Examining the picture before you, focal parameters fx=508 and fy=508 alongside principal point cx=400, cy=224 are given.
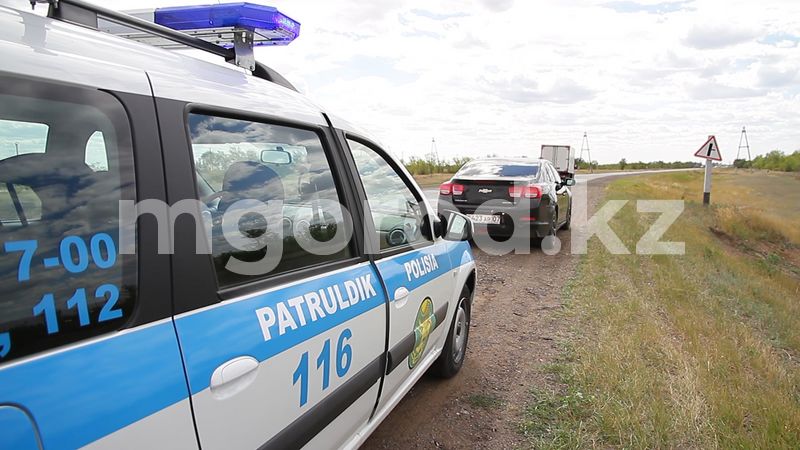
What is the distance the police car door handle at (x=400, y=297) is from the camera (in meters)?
2.51

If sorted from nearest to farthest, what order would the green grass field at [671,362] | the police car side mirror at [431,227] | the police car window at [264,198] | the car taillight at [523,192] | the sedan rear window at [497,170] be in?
the police car window at [264,198] → the green grass field at [671,362] → the police car side mirror at [431,227] → the car taillight at [523,192] → the sedan rear window at [497,170]

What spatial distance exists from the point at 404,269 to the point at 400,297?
0.18 m

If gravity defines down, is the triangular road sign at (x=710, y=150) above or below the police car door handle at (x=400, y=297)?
above

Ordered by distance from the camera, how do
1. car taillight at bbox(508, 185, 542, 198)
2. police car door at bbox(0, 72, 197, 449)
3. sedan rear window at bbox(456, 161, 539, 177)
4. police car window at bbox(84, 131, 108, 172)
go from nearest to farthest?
police car door at bbox(0, 72, 197, 449) < police car window at bbox(84, 131, 108, 172) < car taillight at bbox(508, 185, 542, 198) < sedan rear window at bbox(456, 161, 539, 177)

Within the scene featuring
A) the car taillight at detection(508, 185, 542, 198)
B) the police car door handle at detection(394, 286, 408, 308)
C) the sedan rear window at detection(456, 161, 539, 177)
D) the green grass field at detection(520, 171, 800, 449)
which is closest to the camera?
the police car door handle at detection(394, 286, 408, 308)

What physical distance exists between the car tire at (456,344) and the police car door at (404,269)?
0.63 feet

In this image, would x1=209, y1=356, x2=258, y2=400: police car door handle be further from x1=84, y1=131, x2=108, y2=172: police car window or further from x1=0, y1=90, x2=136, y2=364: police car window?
x1=84, y1=131, x2=108, y2=172: police car window

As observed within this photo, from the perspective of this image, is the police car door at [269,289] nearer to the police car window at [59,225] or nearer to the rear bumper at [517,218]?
the police car window at [59,225]

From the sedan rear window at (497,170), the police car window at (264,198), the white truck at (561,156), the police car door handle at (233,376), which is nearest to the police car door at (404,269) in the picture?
the police car window at (264,198)

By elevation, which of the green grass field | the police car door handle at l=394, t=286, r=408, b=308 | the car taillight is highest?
the car taillight

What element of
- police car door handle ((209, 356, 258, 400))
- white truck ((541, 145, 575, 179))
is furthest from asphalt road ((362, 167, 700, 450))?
white truck ((541, 145, 575, 179))

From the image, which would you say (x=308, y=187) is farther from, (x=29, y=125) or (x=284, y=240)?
(x=29, y=125)

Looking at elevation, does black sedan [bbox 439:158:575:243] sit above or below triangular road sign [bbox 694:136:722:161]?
below

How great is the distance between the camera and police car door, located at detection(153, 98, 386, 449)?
1.44m
